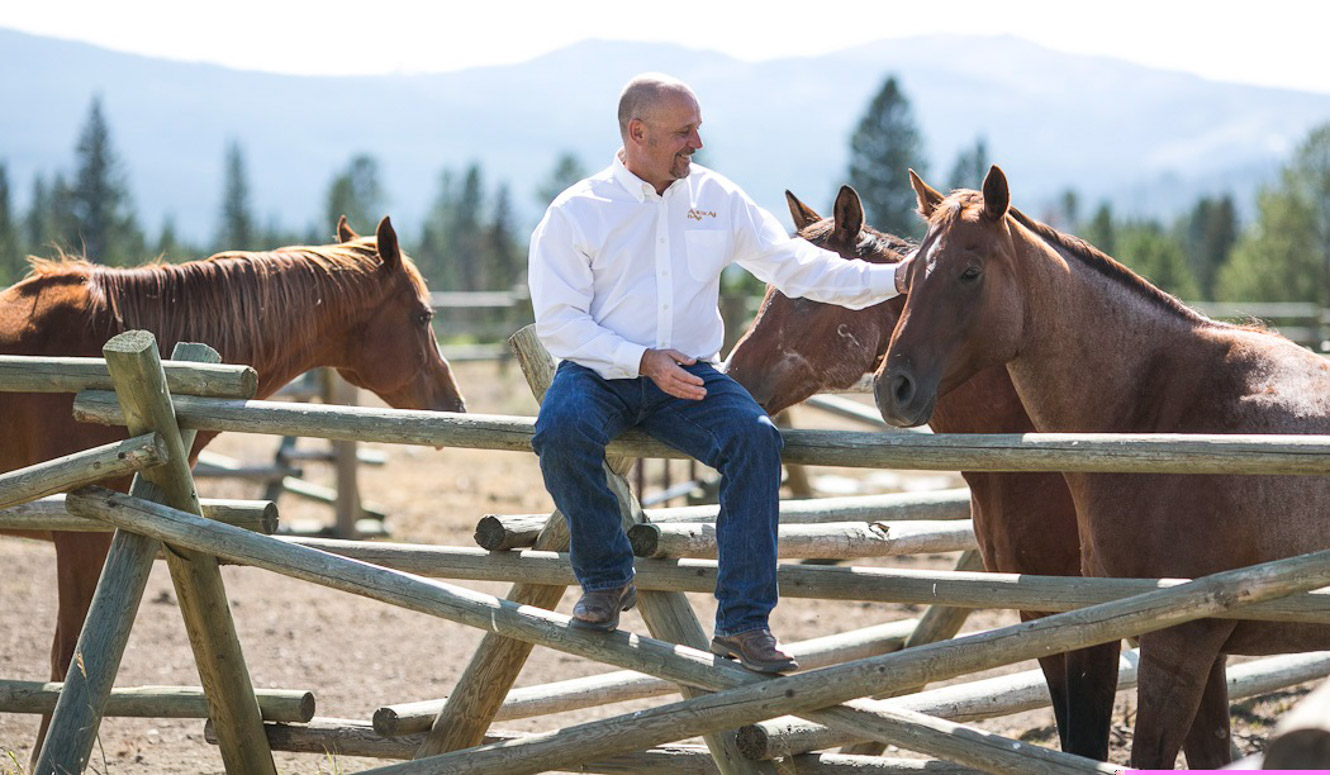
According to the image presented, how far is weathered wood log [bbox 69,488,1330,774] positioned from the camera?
9.70 ft

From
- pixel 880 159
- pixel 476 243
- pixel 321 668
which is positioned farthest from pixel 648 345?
pixel 476 243

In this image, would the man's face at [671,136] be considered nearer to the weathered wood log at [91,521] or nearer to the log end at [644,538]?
the log end at [644,538]

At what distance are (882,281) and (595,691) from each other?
77.4 inches

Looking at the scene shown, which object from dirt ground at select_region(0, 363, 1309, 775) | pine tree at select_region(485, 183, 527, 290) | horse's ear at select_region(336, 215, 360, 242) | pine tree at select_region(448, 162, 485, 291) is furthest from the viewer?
pine tree at select_region(448, 162, 485, 291)

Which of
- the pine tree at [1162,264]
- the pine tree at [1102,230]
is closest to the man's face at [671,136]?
the pine tree at [1162,264]

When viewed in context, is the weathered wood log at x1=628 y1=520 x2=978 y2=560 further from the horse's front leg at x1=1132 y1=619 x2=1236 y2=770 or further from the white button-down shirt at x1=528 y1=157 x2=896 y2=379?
the horse's front leg at x1=1132 y1=619 x2=1236 y2=770

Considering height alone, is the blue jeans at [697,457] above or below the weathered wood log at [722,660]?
above

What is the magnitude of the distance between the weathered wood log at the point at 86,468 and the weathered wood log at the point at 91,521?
0.88ft

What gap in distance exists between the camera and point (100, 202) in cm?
4850

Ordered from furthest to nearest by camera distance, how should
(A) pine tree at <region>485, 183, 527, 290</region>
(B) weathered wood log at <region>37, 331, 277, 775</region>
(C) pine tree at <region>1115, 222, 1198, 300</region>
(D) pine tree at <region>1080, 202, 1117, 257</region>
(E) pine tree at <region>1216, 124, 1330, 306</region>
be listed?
1. (D) pine tree at <region>1080, 202, 1117, 257</region>
2. (A) pine tree at <region>485, 183, 527, 290</region>
3. (E) pine tree at <region>1216, 124, 1330, 306</region>
4. (C) pine tree at <region>1115, 222, 1198, 300</region>
5. (B) weathered wood log at <region>37, 331, 277, 775</region>

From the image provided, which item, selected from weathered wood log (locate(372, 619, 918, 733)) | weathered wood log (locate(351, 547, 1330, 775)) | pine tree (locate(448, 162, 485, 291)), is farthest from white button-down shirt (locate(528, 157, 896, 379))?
pine tree (locate(448, 162, 485, 291))

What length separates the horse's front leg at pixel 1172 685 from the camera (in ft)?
11.3

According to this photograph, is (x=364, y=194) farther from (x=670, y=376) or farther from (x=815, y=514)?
(x=670, y=376)

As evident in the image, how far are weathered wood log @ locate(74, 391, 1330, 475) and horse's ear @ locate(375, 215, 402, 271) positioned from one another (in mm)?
1928
